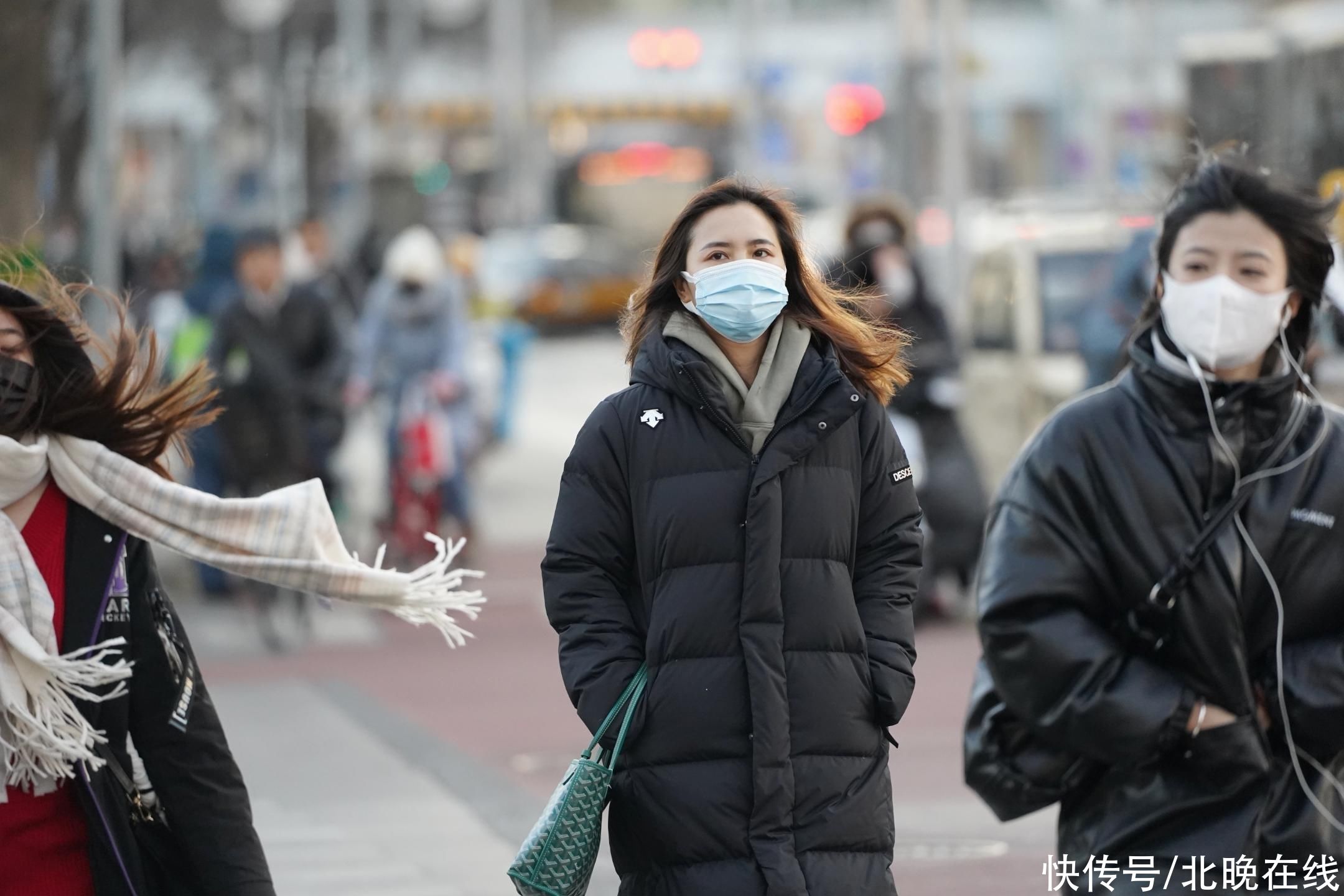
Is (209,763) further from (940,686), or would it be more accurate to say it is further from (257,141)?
(257,141)

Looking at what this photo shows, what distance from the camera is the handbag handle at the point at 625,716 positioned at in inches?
161

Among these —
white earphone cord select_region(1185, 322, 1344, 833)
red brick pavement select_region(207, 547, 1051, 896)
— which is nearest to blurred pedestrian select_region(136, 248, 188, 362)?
red brick pavement select_region(207, 547, 1051, 896)

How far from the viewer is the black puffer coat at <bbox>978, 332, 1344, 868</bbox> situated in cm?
420

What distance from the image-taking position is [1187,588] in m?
4.24

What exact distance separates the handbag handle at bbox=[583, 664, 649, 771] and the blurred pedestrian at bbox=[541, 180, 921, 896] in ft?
0.06

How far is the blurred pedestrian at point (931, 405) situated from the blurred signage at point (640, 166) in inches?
1733

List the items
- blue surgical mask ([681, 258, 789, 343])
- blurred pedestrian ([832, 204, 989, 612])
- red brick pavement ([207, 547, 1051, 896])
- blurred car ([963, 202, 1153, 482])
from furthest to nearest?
blurred car ([963, 202, 1153, 482]), blurred pedestrian ([832, 204, 989, 612]), red brick pavement ([207, 547, 1051, 896]), blue surgical mask ([681, 258, 789, 343])

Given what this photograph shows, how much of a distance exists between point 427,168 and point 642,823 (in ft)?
179

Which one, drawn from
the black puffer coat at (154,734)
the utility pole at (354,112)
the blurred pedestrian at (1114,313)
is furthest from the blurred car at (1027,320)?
the utility pole at (354,112)

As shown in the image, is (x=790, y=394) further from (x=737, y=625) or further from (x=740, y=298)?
(x=737, y=625)

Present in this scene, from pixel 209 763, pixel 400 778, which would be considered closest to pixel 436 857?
pixel 400 778

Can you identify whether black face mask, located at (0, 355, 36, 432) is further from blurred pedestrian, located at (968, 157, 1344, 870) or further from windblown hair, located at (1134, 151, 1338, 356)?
windblown hair, located at (1134, 151, 1338, 356)

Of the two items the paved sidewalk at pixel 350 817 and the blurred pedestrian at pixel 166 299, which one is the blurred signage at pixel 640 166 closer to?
the blurred pedestrian at pixel 166 299

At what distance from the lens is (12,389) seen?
4.14 metres
